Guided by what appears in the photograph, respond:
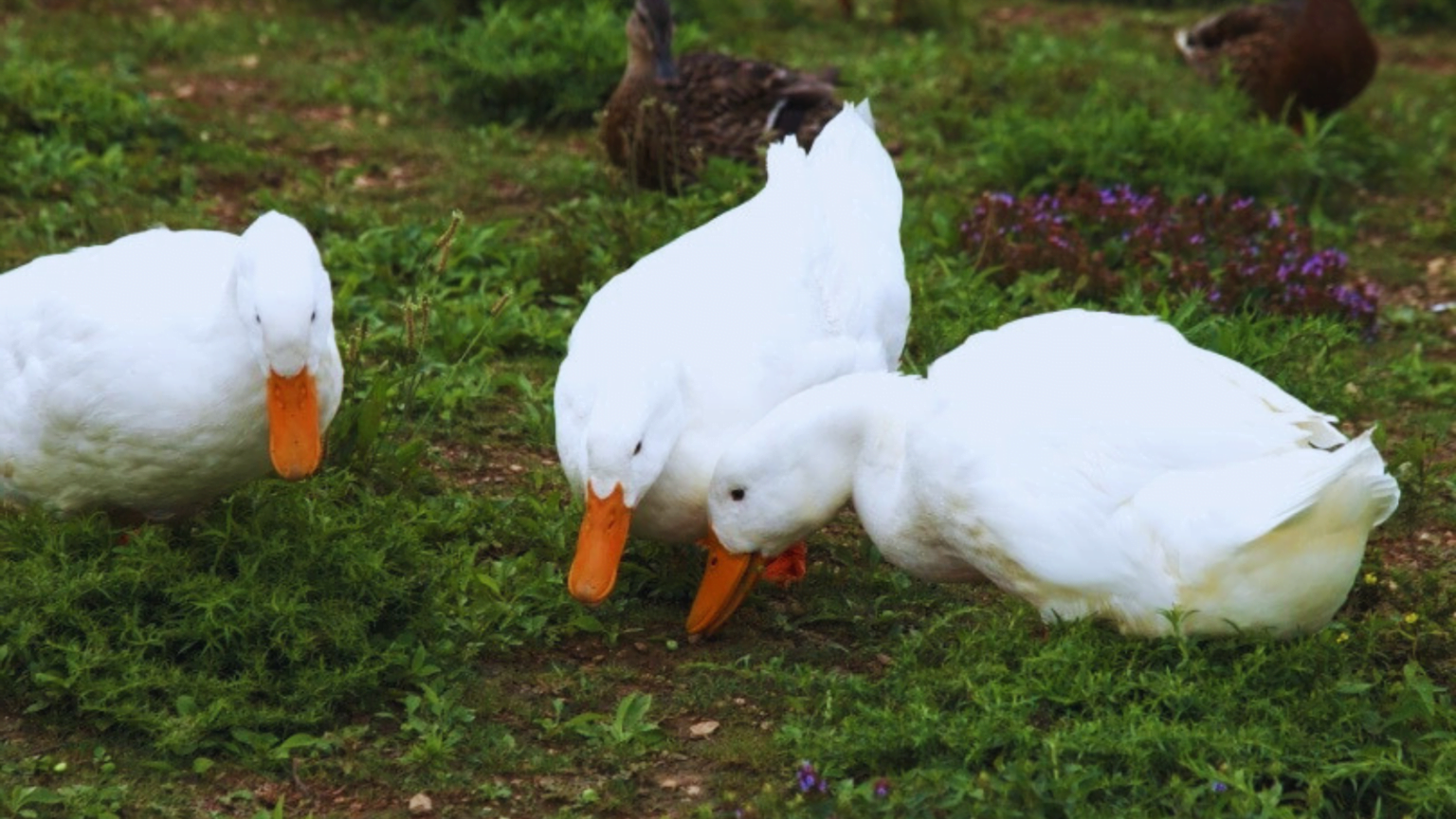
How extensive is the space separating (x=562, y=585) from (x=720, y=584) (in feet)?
1.38

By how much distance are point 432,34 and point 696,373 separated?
16.8ft

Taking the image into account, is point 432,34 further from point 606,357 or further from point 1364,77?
point 606,357

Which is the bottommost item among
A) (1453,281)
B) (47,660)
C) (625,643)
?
(1453,281)

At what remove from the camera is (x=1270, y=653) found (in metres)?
3.84

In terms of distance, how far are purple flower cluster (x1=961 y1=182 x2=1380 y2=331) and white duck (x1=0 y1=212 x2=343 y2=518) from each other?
2995mm

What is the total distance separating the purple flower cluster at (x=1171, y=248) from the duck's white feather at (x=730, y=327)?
4.11ft

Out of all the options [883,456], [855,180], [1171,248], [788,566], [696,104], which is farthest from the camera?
[696,104]

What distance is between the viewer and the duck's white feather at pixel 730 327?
419 centimetres

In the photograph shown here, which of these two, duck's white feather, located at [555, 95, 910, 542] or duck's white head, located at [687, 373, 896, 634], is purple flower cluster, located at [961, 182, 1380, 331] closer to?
duck's white feather, located at [555, 95, 910, 542]

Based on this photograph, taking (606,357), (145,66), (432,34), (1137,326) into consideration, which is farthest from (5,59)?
(1137,326)

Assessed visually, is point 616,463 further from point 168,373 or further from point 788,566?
point 168,373

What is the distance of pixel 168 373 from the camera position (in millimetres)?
3939

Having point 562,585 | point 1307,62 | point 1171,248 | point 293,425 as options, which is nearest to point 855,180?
point 562,585

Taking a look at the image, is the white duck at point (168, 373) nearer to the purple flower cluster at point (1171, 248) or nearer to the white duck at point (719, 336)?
the white duck at point (719, 336)
